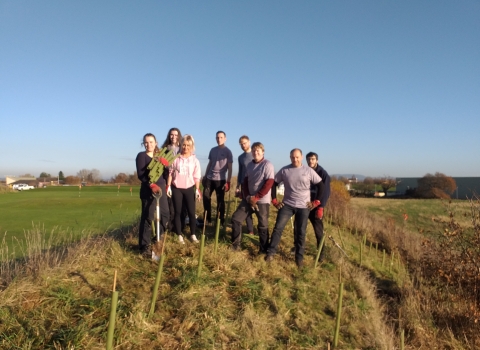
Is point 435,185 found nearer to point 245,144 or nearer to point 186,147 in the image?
point 245,144

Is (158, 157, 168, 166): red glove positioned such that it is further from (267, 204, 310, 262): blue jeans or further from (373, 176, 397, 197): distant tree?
(373, 176, 397, 197): distant tree

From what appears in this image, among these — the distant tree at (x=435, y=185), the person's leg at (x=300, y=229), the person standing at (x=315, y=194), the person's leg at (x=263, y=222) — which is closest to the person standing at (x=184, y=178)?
the person's leg at (x=263, y=222)

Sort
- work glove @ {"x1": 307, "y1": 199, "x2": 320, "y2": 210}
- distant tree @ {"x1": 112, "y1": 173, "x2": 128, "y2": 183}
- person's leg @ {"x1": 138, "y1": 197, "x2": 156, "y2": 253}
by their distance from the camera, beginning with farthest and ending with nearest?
distant tree @ {"x1": 112, "y1": 173, "x2": 128, "y2": 183}, work glove @ {"x1": 307, "y1": 199, "x2": 320, "y2": 210}, person's leg @ {"x1": 138, "y1": 197, "x2": 156, "y2": 253}

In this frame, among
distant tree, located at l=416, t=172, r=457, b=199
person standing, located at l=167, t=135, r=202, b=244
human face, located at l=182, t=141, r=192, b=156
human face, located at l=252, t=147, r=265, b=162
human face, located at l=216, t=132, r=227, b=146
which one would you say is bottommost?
distant tree, located at l=416, t=172, r=457, b=199

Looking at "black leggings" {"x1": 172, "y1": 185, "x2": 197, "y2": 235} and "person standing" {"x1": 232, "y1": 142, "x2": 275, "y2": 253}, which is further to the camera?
"black leggings" {"x1": 172, "y1": 185, "x2": 197, "y2": 235}

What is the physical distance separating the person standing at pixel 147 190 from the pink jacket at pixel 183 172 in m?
0.27

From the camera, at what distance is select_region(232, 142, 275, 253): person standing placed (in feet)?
16.6

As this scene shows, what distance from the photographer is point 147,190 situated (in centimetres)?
483

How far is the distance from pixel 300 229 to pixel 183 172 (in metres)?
2.07

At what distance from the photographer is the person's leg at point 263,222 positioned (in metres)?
5.19

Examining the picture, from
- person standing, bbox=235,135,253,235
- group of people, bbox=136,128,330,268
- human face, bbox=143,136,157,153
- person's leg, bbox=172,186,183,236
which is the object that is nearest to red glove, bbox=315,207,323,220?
group of people, bbox=136,128,330,268

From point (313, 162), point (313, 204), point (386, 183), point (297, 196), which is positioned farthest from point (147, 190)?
point (386, 183)

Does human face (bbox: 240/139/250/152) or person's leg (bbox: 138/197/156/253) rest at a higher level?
human face (bbox: 240/139/250/152)

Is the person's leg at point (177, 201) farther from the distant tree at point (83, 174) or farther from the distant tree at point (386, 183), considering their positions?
the distant tree at point (83, 174)
